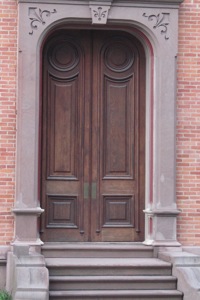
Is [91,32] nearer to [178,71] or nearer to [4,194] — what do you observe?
[178,71]

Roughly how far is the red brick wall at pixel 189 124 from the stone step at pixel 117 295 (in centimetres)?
147

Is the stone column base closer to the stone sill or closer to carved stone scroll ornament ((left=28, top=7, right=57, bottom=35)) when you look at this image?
carved stone scroll ornament ((left=28, top=7, right=57, bottom=35))

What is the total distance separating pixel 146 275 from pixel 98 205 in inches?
63.3

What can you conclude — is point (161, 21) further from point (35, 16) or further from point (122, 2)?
point (35, 16)

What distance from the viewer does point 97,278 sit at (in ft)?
32.7

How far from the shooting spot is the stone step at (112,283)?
32.5ft

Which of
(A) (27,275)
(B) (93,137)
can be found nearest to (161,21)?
(B) (93,137)

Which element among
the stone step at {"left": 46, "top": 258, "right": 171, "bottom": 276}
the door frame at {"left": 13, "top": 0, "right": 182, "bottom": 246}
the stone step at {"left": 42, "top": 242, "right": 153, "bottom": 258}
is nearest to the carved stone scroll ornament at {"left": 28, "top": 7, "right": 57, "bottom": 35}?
the door frame at {"left": 13, "top": 0, "right": 182, "bottom": 246}

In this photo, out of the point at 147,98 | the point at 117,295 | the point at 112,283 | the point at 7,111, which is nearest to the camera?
the point at 117,295

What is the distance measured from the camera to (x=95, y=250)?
10.8 meters

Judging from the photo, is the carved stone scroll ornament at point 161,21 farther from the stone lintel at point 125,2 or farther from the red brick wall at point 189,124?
the red brick wall at point 189,124

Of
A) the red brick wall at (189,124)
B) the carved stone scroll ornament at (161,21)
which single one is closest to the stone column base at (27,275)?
the red brick wall at (189,124)

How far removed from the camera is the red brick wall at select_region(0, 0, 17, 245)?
428 inches

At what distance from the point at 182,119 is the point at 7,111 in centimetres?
264
